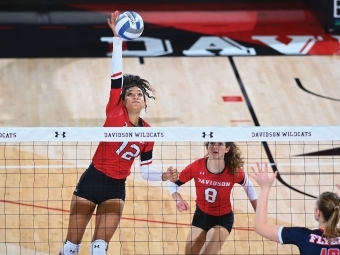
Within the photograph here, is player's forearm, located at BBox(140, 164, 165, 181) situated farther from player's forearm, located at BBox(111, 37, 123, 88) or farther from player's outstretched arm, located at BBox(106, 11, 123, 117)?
player's forearm, located at BBox(111, 37, 123, 88)

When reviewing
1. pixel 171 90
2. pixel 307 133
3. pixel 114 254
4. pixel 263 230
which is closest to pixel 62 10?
pixel 171 90

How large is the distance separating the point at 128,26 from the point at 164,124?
5.16 metres

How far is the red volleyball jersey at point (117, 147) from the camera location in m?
11.0

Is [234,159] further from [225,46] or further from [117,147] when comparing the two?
[225,46]

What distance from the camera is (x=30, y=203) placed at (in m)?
13.8

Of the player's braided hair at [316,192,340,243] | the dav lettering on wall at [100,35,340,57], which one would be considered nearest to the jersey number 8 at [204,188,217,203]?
the player's braided hair at [316,192,340,243]

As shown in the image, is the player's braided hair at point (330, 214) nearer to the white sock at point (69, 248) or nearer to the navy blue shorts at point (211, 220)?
the navy blue shorts at point (211, 220)

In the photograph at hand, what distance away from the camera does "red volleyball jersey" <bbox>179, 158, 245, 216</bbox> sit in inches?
438

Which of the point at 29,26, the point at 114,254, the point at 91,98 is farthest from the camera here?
the point at 29,26

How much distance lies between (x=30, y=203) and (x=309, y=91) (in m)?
6.62

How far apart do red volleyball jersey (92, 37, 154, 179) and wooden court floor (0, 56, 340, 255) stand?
6.07 ft

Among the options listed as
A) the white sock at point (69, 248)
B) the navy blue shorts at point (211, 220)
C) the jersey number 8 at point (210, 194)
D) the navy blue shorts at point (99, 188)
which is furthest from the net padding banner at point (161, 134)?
the white sock at point (69, 248)

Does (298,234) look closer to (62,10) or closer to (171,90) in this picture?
(171,90)

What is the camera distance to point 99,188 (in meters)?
11.0
